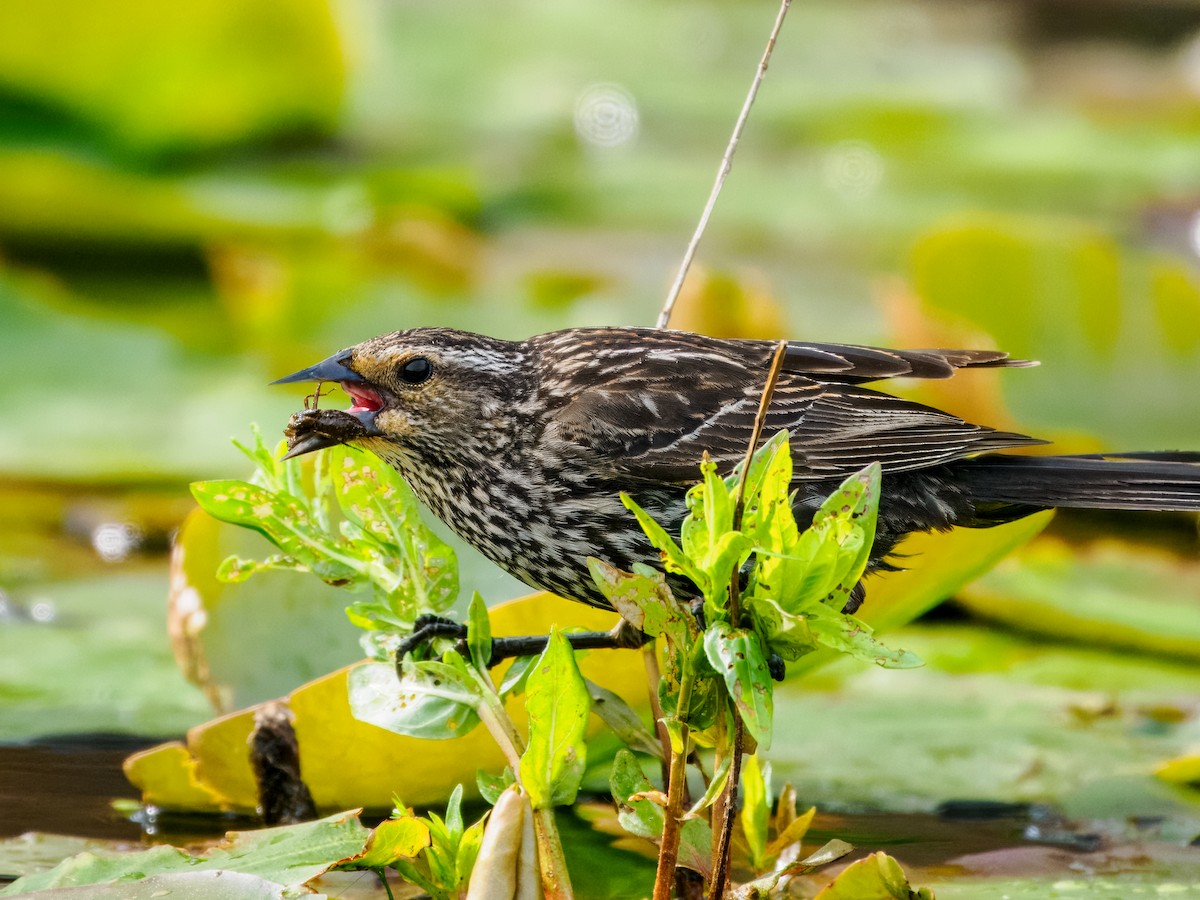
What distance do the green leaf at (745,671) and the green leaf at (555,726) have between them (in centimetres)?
25

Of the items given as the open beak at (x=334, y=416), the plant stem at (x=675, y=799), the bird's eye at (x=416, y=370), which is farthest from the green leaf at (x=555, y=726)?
the bird's eye at (x=416, y=370)

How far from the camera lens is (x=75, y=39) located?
18.4ft

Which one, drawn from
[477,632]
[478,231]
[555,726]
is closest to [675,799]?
[555,726]

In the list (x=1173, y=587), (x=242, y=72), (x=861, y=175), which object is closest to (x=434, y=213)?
(x=242, y=72)

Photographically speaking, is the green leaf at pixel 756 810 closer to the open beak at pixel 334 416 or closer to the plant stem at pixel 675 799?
the plant stem at pixel 675 799

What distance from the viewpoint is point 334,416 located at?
113 inches

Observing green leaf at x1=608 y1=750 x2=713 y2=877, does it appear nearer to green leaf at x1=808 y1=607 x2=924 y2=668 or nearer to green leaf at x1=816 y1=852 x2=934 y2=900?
green leaf at x1=816 y1=852 x2=934 y2=900

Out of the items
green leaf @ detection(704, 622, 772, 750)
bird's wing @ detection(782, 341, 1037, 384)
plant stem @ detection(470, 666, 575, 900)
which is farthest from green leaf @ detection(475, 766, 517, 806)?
bird's wing @ detection(782, 341, 1037, 384)

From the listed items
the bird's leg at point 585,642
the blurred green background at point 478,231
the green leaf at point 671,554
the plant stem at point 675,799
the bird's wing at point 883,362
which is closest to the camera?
the green leaf at point 671,554

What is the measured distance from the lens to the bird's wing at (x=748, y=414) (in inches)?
123

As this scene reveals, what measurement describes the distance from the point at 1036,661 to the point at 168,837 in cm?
207

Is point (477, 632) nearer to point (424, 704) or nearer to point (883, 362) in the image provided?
point (424, 704)

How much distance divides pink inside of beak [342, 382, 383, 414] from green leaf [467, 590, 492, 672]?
0.65 meters

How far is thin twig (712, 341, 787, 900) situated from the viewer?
2113mm
